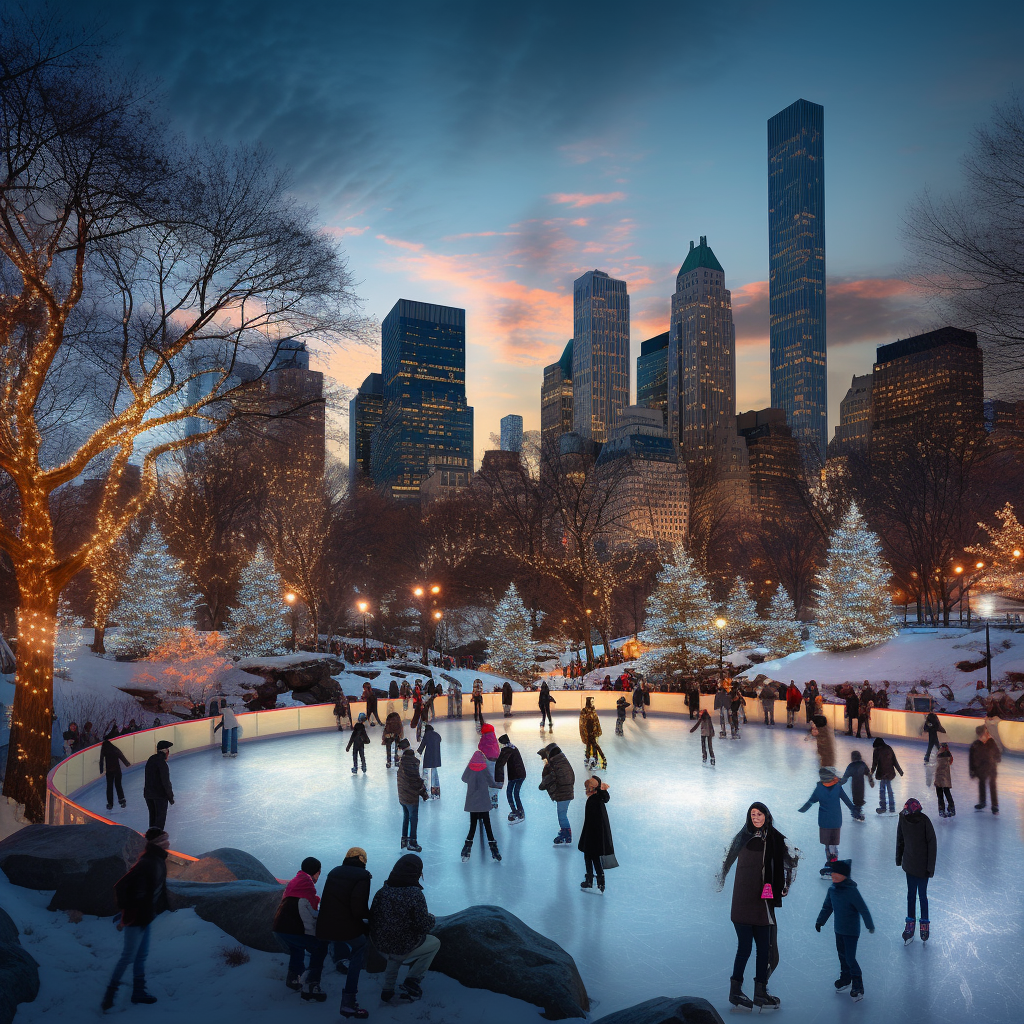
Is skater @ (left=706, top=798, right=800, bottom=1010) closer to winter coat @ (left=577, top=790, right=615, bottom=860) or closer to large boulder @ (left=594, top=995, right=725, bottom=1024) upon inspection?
large boulder @ (left=594, top=995, right=725, bottom=1024)

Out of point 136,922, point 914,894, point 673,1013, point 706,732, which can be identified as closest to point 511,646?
point 706,732

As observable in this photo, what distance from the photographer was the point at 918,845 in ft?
21.2

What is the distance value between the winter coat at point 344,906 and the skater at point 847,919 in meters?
3.54

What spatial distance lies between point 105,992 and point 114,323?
963cm

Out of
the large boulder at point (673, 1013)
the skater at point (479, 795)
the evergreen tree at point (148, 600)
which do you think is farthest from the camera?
the evergreen tree at point (148, 600)

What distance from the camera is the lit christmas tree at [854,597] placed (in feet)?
88.6

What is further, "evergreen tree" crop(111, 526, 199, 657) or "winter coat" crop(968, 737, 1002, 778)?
"evergreen tree" crop(111, 526, 199, 657)

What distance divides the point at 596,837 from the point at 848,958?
8.89 ft

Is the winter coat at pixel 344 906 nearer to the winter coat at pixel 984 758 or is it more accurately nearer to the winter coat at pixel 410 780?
the winter coat at pixel 410 780

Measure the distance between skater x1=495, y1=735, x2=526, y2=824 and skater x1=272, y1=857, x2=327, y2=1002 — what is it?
5318 mm

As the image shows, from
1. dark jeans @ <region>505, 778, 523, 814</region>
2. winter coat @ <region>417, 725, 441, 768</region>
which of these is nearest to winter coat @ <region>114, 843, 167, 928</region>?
dark jeans @ <region>505, 778, 523, 814</region>

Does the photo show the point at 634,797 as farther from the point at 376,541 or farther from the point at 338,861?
the point at 376,541

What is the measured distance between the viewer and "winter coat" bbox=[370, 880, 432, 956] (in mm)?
4777

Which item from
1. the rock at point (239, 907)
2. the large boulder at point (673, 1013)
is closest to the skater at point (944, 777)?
the large boulder at point (673, 1013)
